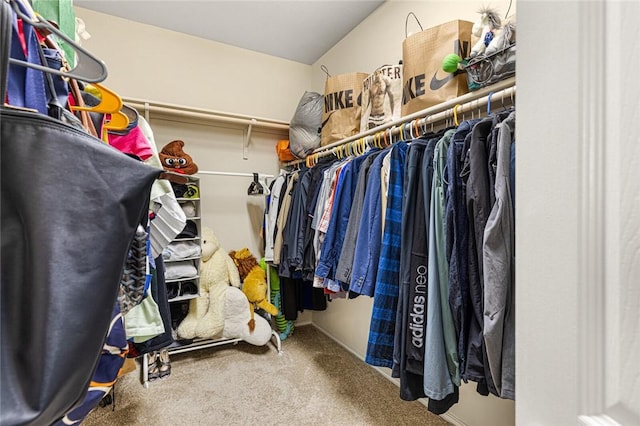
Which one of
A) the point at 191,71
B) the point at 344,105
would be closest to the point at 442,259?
the point at 344,105

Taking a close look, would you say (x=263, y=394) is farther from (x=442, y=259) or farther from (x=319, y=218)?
(x=442, y=259)

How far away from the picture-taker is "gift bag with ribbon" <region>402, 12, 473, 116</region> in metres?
1.23

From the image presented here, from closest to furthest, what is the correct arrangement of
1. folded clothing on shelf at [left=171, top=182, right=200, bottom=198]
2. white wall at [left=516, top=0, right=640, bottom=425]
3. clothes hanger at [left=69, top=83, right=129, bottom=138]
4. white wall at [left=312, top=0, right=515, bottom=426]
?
white wall at [left=516, top=0, right=640, bottom=425] → clothes hanger at [left=69, top=83, right=129, bottom=138] → white wall at [left=312, top=0, right=515, bottom=426] → folded clothing on shelf at [left=171, top=182, right=200, bottom=198]

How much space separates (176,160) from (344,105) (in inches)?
48.2

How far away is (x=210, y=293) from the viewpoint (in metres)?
2.19

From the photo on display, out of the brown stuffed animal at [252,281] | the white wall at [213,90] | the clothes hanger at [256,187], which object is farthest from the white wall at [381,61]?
the clothes hanger at [256,187]

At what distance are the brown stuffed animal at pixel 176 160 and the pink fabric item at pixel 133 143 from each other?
3.19 ft

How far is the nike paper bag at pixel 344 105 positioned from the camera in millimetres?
1908

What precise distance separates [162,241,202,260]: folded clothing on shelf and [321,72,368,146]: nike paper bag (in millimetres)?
1244

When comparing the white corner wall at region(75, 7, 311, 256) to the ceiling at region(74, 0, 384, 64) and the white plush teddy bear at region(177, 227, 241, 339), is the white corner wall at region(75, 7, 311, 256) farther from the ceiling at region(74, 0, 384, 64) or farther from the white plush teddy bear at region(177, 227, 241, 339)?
the white plush teddy bear at region(177, 227, 241, 339)

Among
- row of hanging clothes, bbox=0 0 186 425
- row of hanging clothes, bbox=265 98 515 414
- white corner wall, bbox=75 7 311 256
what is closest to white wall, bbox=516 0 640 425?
row of hanging clothes, bbox=265 98 515 414

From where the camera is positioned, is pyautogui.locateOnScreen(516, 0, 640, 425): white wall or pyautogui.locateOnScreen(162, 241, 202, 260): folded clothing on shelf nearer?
pyautogui.locateOnScreen(516, 0, 640, 425): white wall

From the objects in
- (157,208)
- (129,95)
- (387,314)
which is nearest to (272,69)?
(129,95)

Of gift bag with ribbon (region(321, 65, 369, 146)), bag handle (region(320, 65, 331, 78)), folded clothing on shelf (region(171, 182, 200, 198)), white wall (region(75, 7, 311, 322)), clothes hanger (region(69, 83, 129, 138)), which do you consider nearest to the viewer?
clothes hanger (region(69, 83, 129, 138))
